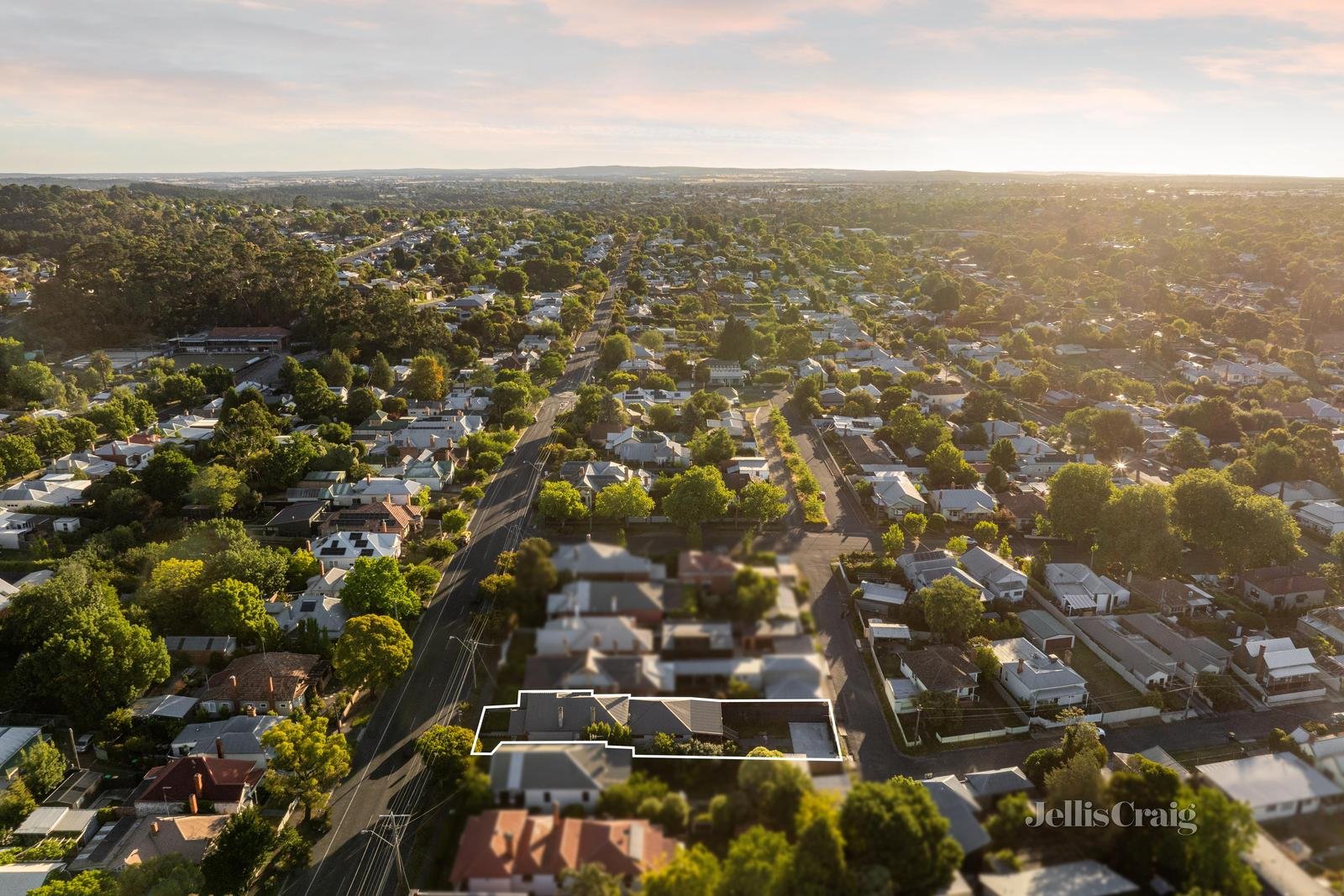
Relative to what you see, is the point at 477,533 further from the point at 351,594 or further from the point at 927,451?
A: the point at 927,451

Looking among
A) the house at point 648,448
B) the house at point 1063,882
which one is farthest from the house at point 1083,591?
the house at point 1063,882

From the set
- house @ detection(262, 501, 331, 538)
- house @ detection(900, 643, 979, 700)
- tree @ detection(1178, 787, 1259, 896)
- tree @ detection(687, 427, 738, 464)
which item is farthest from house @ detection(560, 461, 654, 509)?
tree @ detection(1178, 787, 1259, 896)

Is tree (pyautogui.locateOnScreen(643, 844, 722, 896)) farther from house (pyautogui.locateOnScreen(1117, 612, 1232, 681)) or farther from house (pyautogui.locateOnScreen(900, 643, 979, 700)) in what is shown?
house (pyautogui.locateOnScreen(1117, 612, 1232, 681))

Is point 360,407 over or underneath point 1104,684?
over

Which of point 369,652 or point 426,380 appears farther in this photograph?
point 426,380

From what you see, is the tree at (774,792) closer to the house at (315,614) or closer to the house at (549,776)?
the house at (549,776)

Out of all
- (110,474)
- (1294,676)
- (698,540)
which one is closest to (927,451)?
(1294,676)

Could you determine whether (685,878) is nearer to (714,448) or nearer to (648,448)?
(714,448)

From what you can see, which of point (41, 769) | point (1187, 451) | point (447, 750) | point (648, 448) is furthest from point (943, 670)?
point (1187, 451)
